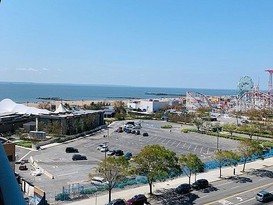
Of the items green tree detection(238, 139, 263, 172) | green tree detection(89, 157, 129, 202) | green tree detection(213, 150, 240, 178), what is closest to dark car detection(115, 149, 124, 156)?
green tree detection(213, 150, 240, 178)

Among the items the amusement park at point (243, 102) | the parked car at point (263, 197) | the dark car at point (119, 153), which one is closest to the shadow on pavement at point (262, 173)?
the parked car at point (263, 197)

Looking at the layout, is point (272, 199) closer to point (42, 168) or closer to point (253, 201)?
point (253, 201)

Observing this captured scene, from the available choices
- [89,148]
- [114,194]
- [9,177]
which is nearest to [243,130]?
[89,148]

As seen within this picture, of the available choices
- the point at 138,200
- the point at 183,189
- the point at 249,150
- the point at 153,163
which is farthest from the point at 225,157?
the point at 138,200

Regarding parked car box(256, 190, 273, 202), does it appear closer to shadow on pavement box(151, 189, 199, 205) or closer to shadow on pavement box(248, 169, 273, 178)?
shadow on pavement box(151, 189, 199, 205)

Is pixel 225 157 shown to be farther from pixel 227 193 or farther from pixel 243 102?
pixel 243 102

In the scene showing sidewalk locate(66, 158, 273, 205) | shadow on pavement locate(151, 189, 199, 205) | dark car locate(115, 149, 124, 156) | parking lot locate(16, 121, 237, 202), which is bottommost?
parking lot locate(16, 121, 237, 202)
